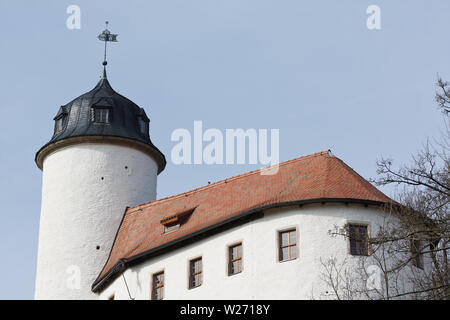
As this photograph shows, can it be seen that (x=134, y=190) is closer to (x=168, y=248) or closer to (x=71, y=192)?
(x=71, y=192)

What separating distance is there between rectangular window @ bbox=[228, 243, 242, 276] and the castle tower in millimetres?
7642

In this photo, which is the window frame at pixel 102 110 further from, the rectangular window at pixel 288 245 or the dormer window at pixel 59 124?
the rectangular window at pixel 288 245

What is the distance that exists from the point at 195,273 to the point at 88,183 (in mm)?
8161

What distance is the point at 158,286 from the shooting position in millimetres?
31219

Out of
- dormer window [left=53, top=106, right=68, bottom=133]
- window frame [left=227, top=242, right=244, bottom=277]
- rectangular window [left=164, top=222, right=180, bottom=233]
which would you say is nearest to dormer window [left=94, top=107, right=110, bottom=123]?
dormer window [left=53, top=106, right=68, bottom=133]

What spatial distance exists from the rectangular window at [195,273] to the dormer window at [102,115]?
9.57 meters

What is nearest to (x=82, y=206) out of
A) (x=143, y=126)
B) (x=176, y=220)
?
(x=143, y=126)

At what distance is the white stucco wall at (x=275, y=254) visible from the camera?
27656 millimetres

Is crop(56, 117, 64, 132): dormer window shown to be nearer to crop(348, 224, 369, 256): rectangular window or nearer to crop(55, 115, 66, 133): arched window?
crop(55, 115, 66, 133): arched window

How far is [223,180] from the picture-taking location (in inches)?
→ 1332

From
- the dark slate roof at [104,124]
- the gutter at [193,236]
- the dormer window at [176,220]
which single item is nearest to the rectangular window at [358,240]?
the gutter at [193,236]

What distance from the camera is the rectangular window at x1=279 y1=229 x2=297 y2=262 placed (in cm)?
2819
